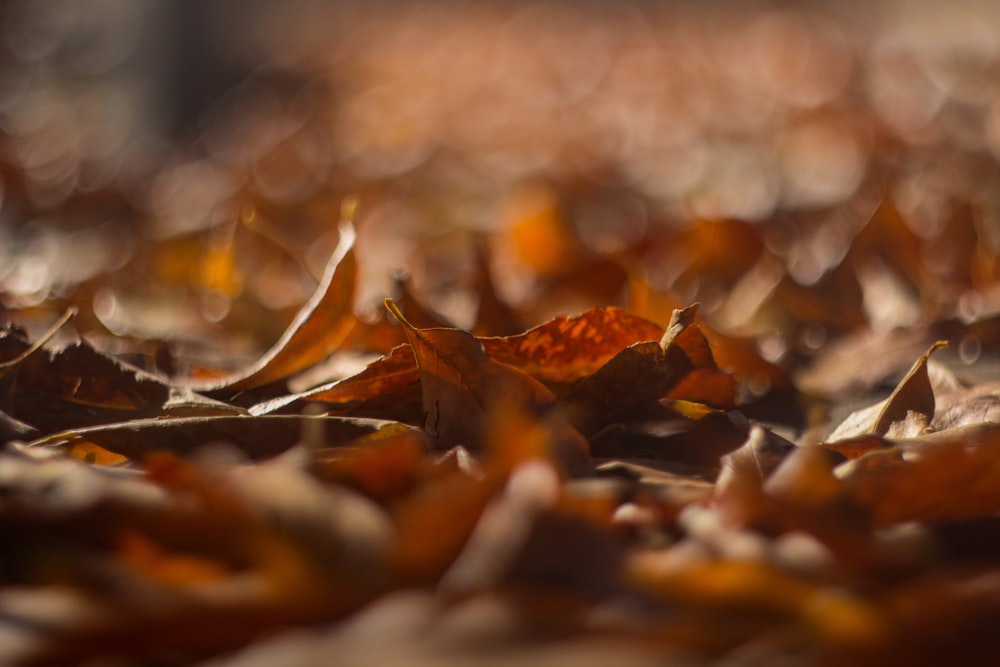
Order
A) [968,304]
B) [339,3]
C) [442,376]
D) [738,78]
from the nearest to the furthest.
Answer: [442,376] → [968,304] → [738,78] → [339,3]

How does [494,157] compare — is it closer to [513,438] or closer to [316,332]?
[316,332]

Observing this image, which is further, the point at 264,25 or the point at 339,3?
the point at 339,3

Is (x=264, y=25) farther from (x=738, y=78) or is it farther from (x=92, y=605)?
(x=92, y=605)

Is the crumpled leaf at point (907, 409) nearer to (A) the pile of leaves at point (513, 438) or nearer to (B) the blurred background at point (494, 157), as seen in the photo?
(A) the pile of leaves at point (513, 438)

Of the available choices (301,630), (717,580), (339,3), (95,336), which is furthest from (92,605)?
(339,3)

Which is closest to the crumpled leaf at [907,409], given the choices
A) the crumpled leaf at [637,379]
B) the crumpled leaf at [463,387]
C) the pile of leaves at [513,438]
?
the pile of leaves at [513,438]

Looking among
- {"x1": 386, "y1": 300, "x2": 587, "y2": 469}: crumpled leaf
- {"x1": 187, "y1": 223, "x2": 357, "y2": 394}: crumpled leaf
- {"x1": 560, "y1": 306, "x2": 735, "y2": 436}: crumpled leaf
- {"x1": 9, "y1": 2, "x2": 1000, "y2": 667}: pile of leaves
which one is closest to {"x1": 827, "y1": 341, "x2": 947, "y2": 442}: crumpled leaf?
{"x1": 9, "y1": 2, "x2": 1000, "y2": 667}: pile of leaves

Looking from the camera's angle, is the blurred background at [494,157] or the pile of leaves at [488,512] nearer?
the pile of leaves at [488,512]
